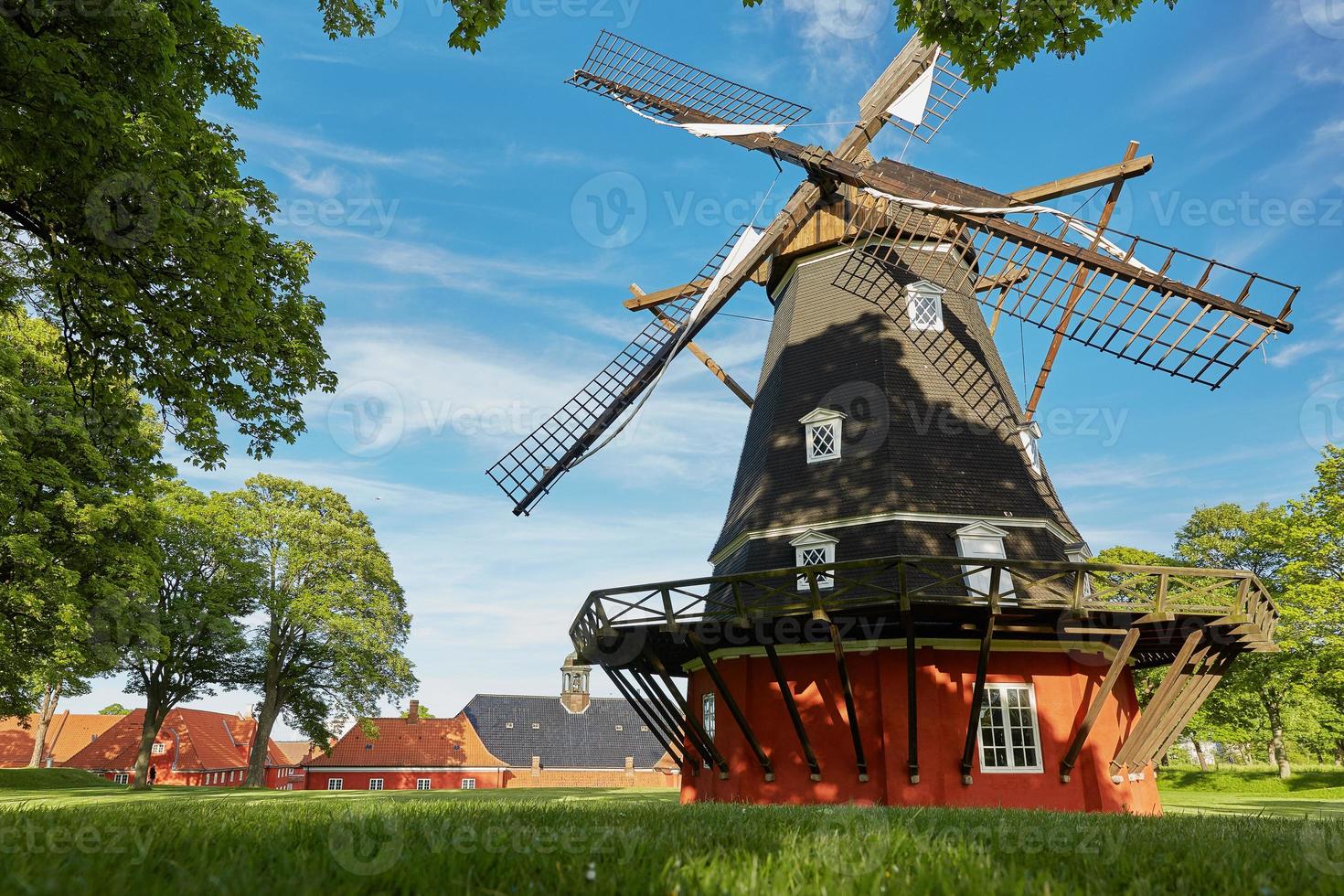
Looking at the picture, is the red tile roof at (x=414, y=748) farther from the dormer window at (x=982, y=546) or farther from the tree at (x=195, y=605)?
the dormer window at (x=982, y=546)

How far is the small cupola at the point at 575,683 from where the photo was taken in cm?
1742

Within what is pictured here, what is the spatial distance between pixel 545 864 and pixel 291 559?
113ft

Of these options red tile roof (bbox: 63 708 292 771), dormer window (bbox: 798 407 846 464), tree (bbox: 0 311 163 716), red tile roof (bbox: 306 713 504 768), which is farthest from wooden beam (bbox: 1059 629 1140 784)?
red tile roof (bbox: 63 708 292 771)

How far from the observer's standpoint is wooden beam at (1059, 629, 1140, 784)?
12641mm

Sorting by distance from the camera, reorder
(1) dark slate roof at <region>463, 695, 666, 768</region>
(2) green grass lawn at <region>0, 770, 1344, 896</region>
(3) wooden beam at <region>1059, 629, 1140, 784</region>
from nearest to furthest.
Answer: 1. (2) green grass lawn at <region>0, 770, 1344, 896</region>
2. (3) wooden beam at <region>1059, 629, 1140, 784</region>
3. (1) dark slate roof at <region>463, 695, 666, 768</region>

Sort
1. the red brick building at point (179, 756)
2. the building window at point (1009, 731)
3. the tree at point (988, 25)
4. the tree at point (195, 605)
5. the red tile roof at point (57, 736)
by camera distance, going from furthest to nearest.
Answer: the red tile roof at point (57, 736) < the red brick building at point (179, 756) < the tree at point (195, 605) < the building window at point (1009, 731) < the tree at point (988, 25)

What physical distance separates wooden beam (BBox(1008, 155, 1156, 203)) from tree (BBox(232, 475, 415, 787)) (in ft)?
95.1

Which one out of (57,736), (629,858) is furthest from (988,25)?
(57,736)

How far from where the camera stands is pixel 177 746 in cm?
4962

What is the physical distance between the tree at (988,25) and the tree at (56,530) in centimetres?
1486

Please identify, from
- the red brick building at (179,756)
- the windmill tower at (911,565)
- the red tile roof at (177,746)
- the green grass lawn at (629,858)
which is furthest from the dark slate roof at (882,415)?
the red tile roof at (177,746)

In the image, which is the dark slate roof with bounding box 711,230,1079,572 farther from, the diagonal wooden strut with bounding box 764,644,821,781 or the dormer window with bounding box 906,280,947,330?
the diagonal wooden strut with bounding box 764,644,821,781

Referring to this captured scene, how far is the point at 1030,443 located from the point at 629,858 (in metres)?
15.2

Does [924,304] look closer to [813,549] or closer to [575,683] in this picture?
[813,549]
